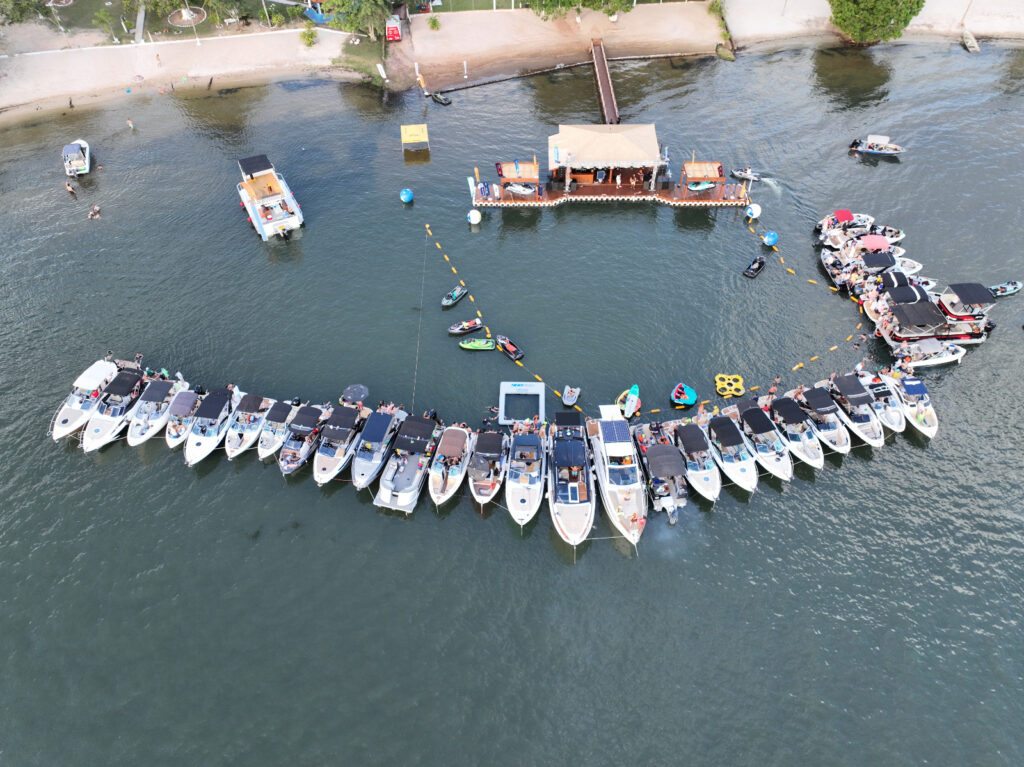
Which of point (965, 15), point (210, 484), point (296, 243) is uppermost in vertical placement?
point (965, 15)

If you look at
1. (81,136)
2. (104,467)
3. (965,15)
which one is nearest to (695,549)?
(104,467)

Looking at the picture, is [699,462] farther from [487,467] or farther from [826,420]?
[487,467]

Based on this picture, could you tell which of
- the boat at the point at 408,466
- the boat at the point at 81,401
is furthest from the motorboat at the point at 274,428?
the boat at the point at 81,401

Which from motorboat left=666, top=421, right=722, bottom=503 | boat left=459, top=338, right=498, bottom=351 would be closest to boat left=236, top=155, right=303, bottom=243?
boat left=459, top=338, right=498, bottom=351

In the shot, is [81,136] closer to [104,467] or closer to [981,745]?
[104,467]

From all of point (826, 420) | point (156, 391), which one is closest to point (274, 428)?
point (156, 391)

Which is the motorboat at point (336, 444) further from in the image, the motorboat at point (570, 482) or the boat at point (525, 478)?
the motorboat at point (570, 482)

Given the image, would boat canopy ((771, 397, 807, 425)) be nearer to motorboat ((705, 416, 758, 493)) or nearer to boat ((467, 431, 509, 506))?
motorboat ((705, 416, 758, 493))
